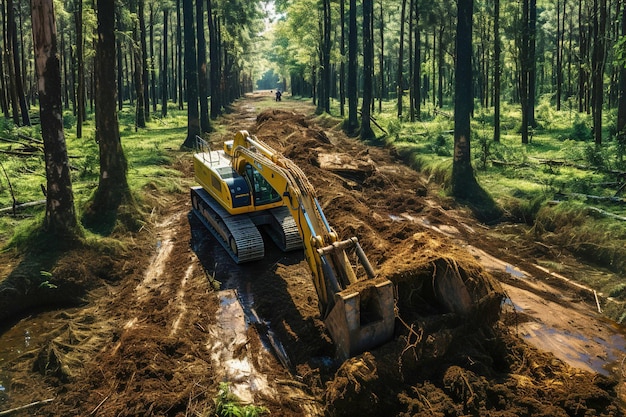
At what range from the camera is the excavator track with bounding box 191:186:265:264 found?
11.8m

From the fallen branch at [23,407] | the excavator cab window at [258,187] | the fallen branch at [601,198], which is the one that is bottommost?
the fallen branch at [23,407]

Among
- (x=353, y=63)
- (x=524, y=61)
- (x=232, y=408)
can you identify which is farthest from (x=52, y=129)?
(x=353, y=63)

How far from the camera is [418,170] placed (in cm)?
2219

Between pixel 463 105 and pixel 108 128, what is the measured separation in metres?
12.2

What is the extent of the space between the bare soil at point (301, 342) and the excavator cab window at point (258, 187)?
55.4 inches

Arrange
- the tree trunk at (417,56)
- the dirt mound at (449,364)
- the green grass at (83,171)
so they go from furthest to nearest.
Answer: the tree trunk at (417,56), the green grass at (83,171), the dirt mound at (449,364)

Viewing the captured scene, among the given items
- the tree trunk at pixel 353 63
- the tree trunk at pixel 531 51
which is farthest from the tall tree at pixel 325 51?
the tree trunk at pixel 531 51

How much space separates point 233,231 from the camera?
1205 cm

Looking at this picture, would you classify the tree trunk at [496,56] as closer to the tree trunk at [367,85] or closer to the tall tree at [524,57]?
the tall tree at [524,57]

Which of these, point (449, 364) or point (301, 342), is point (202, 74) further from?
point (449, 364)

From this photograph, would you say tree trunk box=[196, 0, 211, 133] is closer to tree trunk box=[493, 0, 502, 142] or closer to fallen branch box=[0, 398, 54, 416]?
tree trunk box=[493, 0, 502, 142]

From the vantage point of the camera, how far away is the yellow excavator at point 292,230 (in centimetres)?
734

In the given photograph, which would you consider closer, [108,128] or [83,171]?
[108,128]

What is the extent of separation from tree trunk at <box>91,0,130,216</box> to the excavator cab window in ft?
14.3
